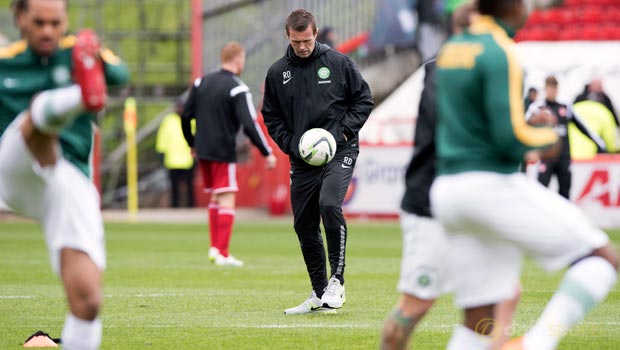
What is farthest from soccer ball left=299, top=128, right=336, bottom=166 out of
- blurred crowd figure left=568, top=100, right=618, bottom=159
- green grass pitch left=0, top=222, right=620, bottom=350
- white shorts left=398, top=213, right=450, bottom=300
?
blurred crowd figure left=568, top=100, right=618, bottom=159

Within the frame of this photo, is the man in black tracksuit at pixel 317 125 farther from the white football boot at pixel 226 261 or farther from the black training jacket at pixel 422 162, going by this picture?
the white football boot at pixel 226 261

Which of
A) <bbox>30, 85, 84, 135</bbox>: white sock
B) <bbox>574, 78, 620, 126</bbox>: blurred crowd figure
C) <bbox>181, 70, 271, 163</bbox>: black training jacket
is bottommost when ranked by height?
<bbox>574, 78, 620, 126</bbox>: blurred crowd figure

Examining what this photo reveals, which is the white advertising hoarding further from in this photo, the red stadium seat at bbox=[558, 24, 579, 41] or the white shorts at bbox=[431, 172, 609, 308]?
the white shorts at bbox=[431, 172, 609, 308]

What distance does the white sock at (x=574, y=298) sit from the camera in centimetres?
554

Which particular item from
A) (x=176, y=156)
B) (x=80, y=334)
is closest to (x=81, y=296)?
(x=80, y=334)

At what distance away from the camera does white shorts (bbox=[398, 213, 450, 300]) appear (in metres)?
6.14

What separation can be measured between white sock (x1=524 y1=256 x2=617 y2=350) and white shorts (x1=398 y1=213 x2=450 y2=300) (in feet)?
2.03

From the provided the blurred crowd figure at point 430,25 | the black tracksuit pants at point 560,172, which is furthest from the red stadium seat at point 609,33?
the black tracksuit pants at point 560,172

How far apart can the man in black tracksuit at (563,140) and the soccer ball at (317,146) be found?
785 cm

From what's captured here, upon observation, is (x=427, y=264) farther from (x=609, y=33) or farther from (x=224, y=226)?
(x=609, y=33)

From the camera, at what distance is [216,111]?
15.3 meters

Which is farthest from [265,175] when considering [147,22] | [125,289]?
[125,289]

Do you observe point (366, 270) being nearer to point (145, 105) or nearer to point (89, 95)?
point (89, 95)

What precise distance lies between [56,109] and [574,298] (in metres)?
2.56
